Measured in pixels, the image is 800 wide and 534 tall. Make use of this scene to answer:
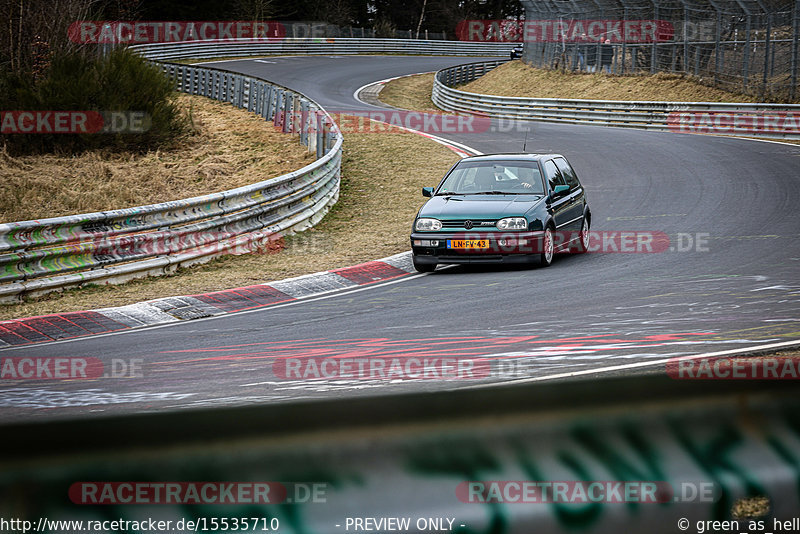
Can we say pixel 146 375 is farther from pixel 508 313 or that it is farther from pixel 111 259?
pixel 111 259

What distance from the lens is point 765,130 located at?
26.3 meters

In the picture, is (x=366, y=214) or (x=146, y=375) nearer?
(x=146, y=375)

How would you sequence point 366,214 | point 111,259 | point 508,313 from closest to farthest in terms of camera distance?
1. point 508,313
2. point 111,259
3. point 366,214

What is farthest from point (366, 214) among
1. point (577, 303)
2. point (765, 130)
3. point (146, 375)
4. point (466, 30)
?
point (466, 30)

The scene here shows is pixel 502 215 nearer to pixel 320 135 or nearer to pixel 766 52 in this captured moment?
pixel 320 135

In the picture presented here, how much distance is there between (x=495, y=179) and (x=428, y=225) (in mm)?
1661

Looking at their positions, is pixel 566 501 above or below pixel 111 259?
above

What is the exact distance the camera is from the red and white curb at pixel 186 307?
9.03m

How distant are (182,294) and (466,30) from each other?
82.1 m

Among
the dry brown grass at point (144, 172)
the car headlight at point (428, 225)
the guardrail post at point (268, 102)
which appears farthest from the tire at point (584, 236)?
the guardrail post at point (268, 102)

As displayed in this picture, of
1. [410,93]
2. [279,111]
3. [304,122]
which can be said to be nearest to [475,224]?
[304,122]

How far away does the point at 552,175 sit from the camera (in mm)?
13086

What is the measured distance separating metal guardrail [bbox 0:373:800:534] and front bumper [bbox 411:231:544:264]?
9.59 metres

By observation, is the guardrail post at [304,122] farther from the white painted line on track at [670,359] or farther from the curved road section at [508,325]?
the white painted line on track at [670,359]
